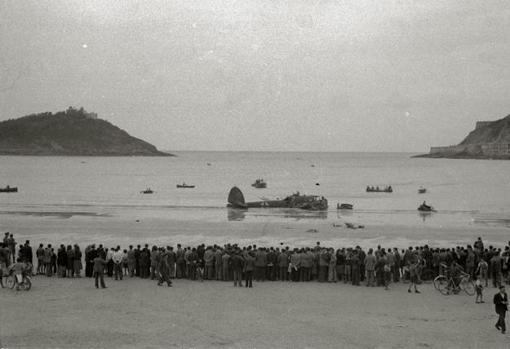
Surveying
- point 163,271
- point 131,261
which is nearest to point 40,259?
point 131,261

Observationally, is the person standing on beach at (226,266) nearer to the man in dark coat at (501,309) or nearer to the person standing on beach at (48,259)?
the person standing on beach at (48,259)

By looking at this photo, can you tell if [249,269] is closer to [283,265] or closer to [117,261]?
[283,265]

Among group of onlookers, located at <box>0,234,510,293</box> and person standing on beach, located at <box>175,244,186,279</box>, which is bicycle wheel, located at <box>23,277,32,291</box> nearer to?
group of onlookers, located at <box>0,234,510,293</box>

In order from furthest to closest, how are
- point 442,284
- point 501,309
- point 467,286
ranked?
point 442,284 → point 467,286 → point 501,309

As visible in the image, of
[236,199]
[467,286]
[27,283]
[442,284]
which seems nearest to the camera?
[27,283]

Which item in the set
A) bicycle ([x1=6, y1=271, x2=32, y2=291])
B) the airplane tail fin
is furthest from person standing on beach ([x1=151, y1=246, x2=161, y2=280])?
the airplane tail fin

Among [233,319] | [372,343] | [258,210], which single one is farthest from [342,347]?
[258,210]

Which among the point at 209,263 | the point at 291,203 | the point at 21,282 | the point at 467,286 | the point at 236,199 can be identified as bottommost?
the point at 467,286
